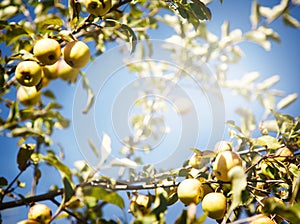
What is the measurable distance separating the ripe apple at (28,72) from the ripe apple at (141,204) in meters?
0.71

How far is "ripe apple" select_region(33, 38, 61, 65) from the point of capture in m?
1.27

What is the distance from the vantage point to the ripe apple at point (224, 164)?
123 cm

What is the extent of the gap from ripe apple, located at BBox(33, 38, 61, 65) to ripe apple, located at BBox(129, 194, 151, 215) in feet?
2.38

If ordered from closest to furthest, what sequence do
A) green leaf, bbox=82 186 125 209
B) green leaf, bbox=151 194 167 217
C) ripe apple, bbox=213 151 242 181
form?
green leaf, bbox=151 194 167 217, green leaf, bbox=82 186 125 209, ripe apple, bbox=213 151 242 181

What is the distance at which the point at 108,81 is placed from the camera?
1657 millimetres

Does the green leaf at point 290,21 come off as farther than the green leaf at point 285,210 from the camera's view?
Yes

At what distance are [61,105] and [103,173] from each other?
76 cm

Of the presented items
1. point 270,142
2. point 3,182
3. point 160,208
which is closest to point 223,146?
point 270,142

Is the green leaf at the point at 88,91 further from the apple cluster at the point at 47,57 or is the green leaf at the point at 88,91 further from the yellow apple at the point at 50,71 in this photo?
the apple cluster at the point at 47,57

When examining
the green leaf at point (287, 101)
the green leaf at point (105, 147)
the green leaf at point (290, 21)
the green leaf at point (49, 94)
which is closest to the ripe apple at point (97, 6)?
the green leaf at point (105, 147)

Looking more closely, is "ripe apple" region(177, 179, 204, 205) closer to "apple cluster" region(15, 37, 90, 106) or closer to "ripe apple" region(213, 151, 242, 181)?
"ripe apple" region(213, 151, 242, 181)

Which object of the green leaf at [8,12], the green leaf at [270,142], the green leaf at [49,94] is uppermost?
the green leaf at [8,12]

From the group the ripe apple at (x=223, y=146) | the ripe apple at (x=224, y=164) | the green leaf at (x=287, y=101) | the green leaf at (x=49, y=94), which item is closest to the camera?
the ripe apple at (x=224, y=164)

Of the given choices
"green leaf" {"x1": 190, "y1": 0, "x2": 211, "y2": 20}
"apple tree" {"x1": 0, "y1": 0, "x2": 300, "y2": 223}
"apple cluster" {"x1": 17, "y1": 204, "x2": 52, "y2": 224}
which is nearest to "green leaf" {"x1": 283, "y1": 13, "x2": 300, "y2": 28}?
"apple tree" {"x1": 0, "y1": 0, "x2": 300, "y2": 223}
